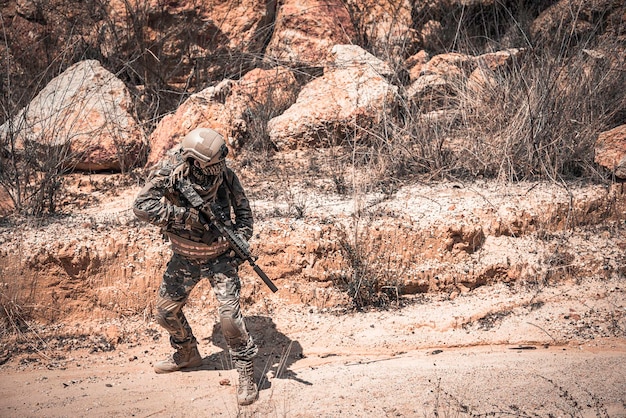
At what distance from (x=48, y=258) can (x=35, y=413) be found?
1.34 meters

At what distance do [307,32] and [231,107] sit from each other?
71.8 inches

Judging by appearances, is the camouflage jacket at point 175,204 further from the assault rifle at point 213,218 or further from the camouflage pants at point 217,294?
the camouflage pants at point 217,294

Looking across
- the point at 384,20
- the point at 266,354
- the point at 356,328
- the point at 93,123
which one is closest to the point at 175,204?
the point at 266,354

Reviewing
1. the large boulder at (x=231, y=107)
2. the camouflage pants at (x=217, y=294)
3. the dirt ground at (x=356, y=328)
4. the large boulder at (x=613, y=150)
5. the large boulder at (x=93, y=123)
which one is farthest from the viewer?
the large boulder at (x=231, y=107)

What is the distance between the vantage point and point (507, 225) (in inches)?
206

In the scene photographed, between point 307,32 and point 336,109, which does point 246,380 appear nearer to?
point 336,109

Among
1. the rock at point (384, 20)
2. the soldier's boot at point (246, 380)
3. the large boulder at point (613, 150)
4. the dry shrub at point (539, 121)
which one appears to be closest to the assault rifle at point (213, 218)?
the soldier's boot at point (246, 380)

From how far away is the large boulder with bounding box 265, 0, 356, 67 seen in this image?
8016 mm

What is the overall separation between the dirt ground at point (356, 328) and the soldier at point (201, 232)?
0.39 m

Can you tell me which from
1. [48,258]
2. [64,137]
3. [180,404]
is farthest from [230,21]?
[180,404]

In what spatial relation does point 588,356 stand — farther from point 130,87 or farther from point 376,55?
point 130,87

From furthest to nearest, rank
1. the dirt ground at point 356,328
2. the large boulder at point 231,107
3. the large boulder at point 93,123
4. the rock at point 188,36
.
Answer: the rock at point 188,36
the large boulder at point 231,107
the large boulder at point 93,123
the dirt ground at point 356,328

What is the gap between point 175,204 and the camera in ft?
12.0

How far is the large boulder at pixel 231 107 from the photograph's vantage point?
6.54 m
